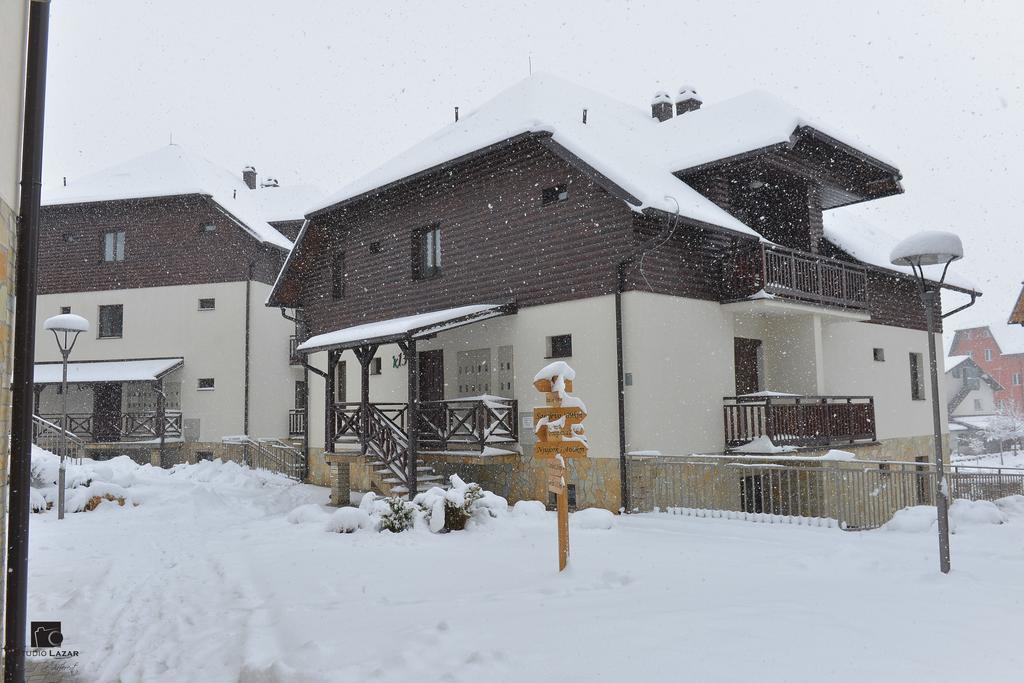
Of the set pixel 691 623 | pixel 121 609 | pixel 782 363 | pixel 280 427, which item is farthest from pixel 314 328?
pixel 691 623

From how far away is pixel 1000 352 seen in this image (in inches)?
2482

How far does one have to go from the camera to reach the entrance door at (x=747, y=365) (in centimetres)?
1578

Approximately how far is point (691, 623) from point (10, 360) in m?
4.68

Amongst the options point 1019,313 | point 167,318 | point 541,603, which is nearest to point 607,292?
point 541,603

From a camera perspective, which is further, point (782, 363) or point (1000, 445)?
point (1000, 445)

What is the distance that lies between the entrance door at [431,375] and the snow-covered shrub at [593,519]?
632cm

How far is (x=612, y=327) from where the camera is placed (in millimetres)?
13203

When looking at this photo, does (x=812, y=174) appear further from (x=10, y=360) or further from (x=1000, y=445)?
(x=1000, y=445)

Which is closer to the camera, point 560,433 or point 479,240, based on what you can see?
point 560,433

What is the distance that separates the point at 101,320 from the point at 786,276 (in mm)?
22023

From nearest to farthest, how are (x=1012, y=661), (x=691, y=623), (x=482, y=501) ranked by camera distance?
(x=1012, y=661) < (x=691, y=623) < (x=482, y=501)

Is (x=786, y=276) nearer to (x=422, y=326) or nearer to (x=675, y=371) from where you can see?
(x=675, y=371)

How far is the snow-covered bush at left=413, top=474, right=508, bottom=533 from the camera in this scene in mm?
10430

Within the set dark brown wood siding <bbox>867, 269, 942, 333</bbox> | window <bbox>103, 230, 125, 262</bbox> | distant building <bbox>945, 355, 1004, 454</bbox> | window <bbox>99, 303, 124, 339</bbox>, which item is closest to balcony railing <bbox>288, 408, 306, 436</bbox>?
window <bbox>99, 303, 124, 339</bbox>
